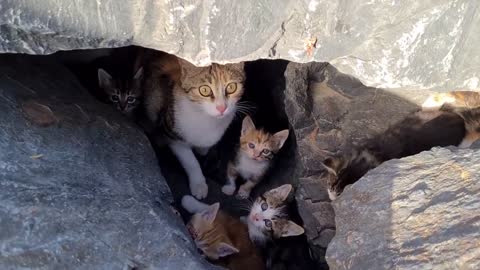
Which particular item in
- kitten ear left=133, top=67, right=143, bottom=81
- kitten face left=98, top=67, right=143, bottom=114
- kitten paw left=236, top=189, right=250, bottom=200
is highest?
kitten ear left=133, top=67, right=143, bottom=81

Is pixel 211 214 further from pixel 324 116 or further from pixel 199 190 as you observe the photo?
pixel 324 116

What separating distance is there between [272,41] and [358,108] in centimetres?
108

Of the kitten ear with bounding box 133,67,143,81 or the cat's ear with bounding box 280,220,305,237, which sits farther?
Answer: the kitten ear with bounding box 133,67,143,81

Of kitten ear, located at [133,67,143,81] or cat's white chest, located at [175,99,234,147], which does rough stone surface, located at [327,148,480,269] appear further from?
kitten ear, located at [133,67,143,81]

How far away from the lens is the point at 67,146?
254cm

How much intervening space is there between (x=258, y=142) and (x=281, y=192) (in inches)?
14.3

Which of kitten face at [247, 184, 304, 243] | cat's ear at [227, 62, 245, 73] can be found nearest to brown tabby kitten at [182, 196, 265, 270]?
kitten face at [247, 184, 304, 243]

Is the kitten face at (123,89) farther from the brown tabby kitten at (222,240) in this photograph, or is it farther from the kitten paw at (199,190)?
the brown tabby kitten at (222,240)

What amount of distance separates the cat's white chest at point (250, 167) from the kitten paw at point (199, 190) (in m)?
0.24

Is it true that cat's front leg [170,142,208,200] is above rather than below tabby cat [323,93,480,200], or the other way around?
below

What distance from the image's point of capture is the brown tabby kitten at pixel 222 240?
3290 mm

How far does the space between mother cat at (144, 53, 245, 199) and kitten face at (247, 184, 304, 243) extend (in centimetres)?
32

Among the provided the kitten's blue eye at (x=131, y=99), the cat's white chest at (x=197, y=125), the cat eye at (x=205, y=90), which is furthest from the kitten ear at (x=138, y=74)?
the cat eye at (x=205, y=90)

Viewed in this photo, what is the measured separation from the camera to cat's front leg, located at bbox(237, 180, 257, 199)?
155 inches
